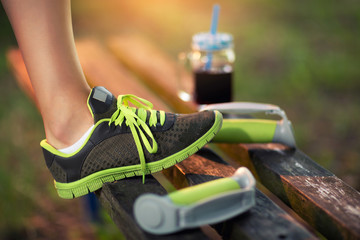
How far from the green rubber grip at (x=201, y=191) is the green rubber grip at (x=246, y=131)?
1.30ft

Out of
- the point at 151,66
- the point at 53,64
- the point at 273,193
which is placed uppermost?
the point at 53,64

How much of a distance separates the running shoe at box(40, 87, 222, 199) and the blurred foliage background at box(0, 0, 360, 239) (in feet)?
3.33

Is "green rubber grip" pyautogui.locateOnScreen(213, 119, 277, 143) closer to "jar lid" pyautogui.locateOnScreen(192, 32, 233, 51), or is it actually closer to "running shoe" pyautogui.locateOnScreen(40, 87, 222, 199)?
"running shoe" pyautogui.locateOnScreen(40, 87, 222, 199)

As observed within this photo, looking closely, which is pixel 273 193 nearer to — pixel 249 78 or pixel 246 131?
pixel 246 131

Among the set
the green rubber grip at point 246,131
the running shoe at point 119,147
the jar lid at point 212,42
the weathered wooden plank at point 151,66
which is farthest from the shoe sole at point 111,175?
the jar lid at point 212,42

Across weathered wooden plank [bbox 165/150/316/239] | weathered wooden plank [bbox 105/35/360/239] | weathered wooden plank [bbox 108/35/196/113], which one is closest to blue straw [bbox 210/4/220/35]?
weathered wooden plank [bbox 108/35/196/113]

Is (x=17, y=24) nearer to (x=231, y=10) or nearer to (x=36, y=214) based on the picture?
(x=36, y=214)

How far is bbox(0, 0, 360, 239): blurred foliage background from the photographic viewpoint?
2.30 metres

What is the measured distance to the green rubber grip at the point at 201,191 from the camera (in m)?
0.95

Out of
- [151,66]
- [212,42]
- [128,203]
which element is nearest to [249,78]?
[151,66]

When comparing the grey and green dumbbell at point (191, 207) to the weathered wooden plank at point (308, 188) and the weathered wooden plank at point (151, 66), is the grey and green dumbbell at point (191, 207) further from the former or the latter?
the weathered wooden plank at point (151, 66)

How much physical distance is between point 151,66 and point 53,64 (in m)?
1.15

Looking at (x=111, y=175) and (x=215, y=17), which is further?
(x=215, y=17)

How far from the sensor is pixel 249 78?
3.40m
